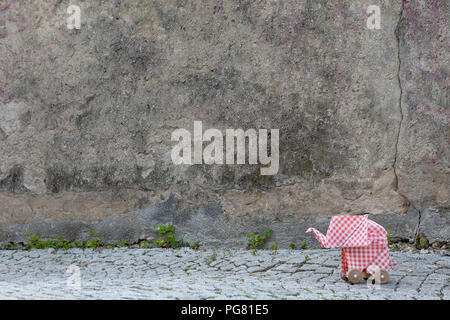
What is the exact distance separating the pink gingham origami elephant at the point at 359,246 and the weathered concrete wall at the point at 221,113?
106 centimetres

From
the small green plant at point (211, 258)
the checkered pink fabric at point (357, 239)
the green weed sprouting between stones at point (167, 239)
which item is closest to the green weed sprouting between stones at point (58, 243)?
the green weed sprouting between stones at point (167, 239)

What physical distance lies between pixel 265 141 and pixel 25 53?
94.8 inches

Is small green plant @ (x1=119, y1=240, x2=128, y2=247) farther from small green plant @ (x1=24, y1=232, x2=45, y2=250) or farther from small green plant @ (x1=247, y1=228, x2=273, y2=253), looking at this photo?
small green plant @ (x1=247, y1=228, x2=273, y2=253)

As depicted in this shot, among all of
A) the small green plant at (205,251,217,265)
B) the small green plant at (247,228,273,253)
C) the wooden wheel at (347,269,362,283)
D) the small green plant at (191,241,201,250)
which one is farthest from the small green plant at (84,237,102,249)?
the wooden wheel at (347,269,362,283)

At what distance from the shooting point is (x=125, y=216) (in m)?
5.09

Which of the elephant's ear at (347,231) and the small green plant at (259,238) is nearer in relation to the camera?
the elephant's ear at (347,231)

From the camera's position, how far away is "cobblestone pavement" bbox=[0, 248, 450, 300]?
3.31 m

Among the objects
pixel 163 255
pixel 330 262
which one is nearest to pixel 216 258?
pixel 163 255

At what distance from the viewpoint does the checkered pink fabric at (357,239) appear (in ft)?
12.1

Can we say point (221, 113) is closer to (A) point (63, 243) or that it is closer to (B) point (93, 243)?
(B) point (93, 243)

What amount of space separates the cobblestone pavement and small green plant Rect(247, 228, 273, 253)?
120 millimetres

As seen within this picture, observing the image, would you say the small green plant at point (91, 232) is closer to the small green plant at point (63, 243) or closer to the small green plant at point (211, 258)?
the small green plant at point (63, 243)

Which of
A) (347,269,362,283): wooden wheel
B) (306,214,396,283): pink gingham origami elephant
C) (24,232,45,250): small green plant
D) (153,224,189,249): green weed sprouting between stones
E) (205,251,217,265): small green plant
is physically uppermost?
(306,214,396,283): pink gingham origami elephant

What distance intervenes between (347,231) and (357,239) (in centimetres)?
8
